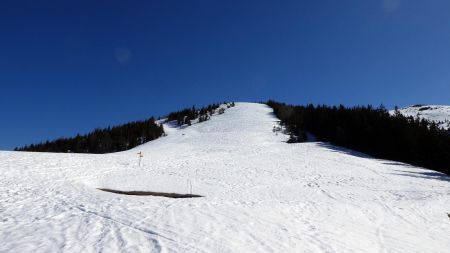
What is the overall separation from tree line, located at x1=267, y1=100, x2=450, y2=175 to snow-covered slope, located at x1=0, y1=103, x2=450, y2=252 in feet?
33.1

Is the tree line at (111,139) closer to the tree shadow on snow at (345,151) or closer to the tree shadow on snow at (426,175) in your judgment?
the tree shadow on snow at (345,151)

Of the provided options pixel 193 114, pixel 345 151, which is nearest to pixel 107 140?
pixel 193 114

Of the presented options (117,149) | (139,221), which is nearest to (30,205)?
(139,221)

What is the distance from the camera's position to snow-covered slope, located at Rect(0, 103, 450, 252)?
9703 millimetres

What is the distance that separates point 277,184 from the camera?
2234 centimetres

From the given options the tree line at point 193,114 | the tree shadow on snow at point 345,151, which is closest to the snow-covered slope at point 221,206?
the tree shadow on snow at point 345,151

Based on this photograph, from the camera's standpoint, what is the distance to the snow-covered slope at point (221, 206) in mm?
9703

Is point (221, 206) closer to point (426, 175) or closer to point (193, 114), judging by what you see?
point (426, 175)

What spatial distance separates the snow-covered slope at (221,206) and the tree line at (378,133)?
1009 cm

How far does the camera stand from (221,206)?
48.1 ft

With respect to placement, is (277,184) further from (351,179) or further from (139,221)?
(139,221)

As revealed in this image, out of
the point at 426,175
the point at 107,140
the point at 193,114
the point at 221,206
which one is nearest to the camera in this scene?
the point at 221,206

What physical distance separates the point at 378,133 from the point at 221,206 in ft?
118

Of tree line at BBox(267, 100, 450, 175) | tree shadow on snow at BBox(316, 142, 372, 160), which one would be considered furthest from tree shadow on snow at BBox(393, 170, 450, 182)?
tree shadow on snow at BBox(316, 142, 372, 160)
